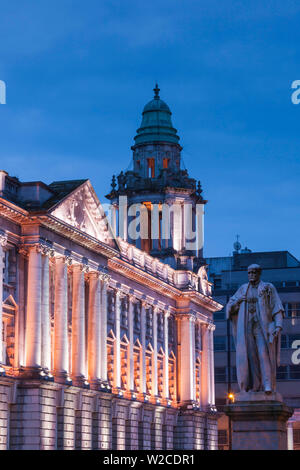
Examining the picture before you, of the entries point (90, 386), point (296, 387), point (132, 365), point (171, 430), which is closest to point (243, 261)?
point (296, 387)

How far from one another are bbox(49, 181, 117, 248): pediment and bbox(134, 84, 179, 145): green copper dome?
26837 mm

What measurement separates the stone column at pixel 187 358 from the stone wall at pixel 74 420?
9.08 feet

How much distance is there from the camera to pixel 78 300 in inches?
2473

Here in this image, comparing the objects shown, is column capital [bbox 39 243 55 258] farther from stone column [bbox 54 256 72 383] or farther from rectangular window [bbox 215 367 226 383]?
rectangular window [bbox 215 367 226 383]

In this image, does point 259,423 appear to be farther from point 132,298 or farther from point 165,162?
point 165,162

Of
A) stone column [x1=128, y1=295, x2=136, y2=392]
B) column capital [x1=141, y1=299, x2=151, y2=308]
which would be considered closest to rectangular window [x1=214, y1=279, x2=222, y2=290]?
column capital [x1=141, y1=299, x2=151, y2=308]

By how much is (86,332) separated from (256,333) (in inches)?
1724

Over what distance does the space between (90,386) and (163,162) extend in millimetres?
34905

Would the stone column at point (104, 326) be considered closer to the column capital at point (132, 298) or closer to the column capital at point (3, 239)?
the column capital at point (132, 298)

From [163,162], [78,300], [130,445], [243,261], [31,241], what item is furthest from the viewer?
[243,261]

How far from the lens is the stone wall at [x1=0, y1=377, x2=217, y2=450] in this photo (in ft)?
179

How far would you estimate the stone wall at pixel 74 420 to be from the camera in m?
54.5

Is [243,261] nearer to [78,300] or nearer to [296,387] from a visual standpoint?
[296,387]

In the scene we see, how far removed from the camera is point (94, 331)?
213ft
